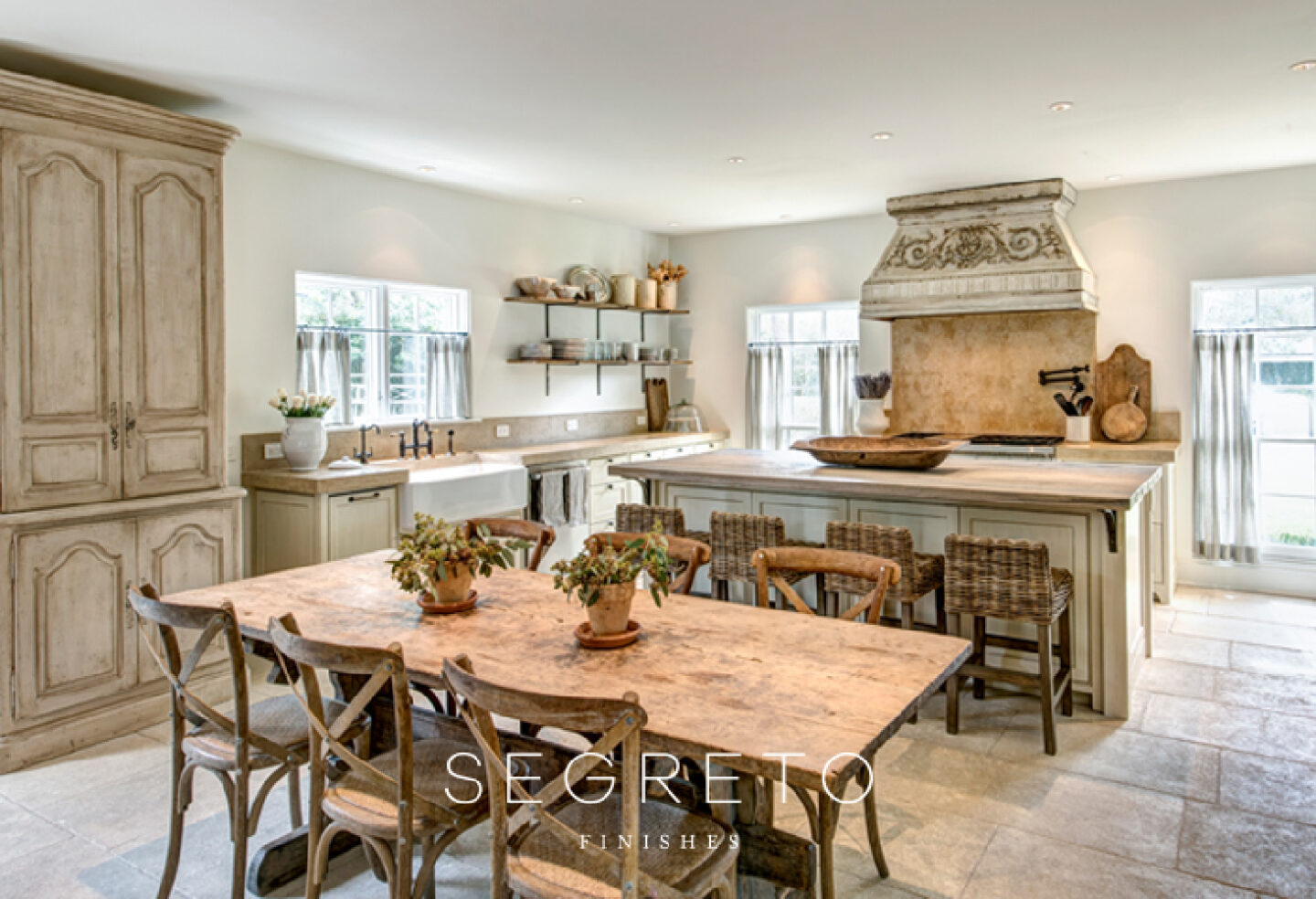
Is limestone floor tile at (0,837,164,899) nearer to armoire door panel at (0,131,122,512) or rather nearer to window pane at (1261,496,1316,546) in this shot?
armoire door panel at (0,131,122,512)

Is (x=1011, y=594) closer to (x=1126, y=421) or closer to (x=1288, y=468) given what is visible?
(x=1126, y=421)

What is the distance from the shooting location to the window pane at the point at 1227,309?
5.70m

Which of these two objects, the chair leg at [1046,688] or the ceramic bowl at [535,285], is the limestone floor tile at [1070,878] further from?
the ceramic bowl at [535,285]

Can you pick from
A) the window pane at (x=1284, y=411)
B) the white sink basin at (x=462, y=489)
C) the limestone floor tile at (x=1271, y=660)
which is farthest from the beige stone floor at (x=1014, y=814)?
the window pane at (x=1284, y=411)

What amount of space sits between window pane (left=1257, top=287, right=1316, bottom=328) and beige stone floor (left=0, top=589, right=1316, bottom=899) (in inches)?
110

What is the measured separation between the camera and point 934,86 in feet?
12.6

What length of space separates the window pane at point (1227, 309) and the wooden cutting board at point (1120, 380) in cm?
45

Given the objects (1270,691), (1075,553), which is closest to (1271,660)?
(1270,691)

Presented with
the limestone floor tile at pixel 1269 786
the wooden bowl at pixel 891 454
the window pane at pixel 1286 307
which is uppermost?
the window pane at pixel 1286 307

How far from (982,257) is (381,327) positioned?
3938 millimetres

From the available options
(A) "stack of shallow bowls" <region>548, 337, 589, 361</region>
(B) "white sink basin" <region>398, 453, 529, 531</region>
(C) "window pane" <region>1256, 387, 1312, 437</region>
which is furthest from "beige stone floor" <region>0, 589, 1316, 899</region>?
(A) "stack of shallow bowls" <region>548, 337, 589, 361</region>

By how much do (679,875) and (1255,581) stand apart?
5585 mm

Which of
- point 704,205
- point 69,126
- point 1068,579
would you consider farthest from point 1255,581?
point 69,126

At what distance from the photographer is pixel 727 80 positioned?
3766mm
